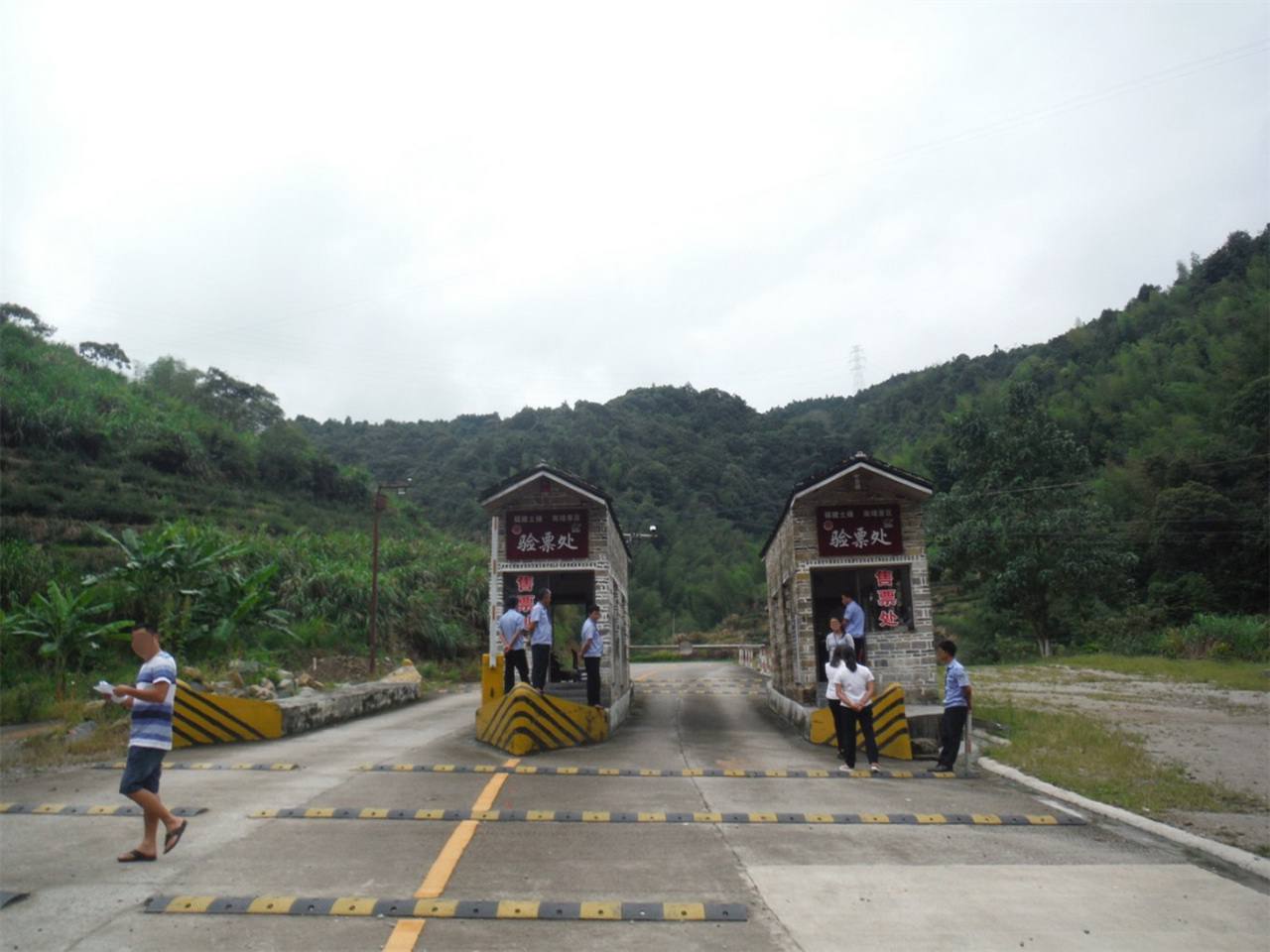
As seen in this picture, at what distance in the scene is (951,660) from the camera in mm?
10156

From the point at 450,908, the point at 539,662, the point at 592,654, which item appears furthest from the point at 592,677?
the point at 450,908

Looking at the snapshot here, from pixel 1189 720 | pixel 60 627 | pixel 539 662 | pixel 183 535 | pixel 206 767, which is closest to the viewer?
pixel 206 767

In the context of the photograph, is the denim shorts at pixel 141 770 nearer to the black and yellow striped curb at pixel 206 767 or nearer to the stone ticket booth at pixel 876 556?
the black and yellow striped curb at pixel 206 767

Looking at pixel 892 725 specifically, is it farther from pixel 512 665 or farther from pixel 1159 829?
pixel 512 665

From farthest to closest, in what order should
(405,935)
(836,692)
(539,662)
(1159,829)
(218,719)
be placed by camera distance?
(539,662) < (218,719) < (836,692) < (1159,829) < (405,935)

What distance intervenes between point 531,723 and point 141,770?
5777mm

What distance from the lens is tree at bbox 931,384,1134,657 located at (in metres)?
33.8

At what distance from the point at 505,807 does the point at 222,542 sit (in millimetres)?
20354

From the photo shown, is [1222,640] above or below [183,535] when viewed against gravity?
below

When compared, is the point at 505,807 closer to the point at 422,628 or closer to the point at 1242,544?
the point at 422,628

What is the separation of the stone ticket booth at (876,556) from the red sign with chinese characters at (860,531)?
0.02 m

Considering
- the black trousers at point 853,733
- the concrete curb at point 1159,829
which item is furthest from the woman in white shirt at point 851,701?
the concrete curb at point 1159,829

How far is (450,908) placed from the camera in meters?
4.81

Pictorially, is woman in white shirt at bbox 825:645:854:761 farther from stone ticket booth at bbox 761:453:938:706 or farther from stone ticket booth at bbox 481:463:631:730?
stone ticket booth at bbox 481:463:631:730
